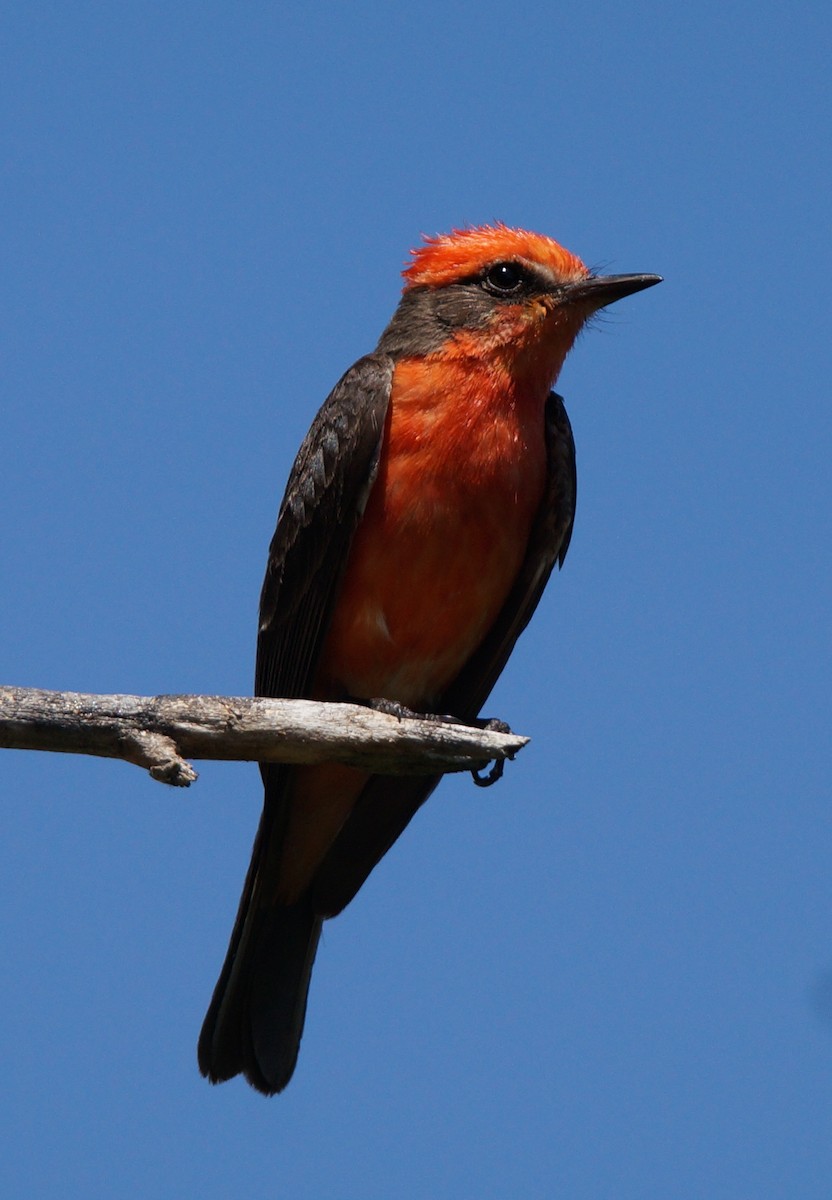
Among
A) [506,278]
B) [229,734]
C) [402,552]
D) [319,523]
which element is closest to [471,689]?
[402,552]

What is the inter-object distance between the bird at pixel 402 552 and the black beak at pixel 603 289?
1 centimetres

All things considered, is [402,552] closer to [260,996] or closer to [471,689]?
[471,689]

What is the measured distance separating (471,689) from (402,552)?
1.03m

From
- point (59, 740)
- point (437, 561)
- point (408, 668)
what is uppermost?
point (437, 561)

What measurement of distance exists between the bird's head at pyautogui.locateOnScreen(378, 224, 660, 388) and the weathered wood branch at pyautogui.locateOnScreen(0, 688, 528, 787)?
231 cm

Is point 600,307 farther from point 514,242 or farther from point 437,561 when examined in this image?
point 437,561

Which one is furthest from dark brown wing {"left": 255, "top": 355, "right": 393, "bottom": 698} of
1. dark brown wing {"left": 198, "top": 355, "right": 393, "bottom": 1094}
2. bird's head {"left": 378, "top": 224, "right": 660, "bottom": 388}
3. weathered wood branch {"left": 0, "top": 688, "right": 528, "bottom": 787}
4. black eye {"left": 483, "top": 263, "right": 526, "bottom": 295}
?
weathered wood branch {"left": 0, "top": 688, "right": 528, "bottom": 787}

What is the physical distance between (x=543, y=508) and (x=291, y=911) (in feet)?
8.25

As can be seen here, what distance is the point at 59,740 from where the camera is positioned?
538 cm

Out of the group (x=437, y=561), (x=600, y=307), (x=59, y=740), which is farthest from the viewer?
(x=600, y=307)

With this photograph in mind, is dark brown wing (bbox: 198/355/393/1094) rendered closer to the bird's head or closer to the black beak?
the bird's head

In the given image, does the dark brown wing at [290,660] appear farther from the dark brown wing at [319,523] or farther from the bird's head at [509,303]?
the bird's head at [509,303]

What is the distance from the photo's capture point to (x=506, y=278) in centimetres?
729

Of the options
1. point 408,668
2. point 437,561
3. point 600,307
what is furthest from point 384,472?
point 600,307
